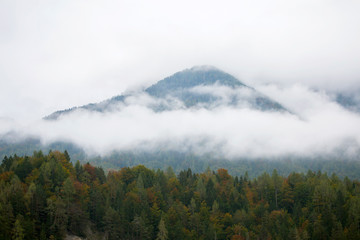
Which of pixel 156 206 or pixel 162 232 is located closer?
pixel 162 232

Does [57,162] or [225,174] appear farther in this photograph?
[225,174]

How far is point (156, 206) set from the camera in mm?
97500

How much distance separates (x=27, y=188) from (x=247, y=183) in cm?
7507

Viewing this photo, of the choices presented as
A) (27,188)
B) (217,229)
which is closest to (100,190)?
(27,188)

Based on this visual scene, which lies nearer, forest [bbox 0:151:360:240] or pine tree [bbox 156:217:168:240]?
forest [bbox 0:151:360:240]

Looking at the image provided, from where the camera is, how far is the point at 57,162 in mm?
96312

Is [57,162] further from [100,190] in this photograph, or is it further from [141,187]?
[141,187]

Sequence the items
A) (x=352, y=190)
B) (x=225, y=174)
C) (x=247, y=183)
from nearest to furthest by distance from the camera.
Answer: (x=352, y=190)
(x=247, y=183)
(x=225, y=174)

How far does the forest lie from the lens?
7806 cm

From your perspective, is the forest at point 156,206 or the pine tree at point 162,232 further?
the pine tree at point 162,232

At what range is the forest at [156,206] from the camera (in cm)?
7806

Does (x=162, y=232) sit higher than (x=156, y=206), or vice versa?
(x=156, y=206)

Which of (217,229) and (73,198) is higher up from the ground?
(73,198)

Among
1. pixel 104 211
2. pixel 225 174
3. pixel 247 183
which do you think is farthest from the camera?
pixel 225 174
